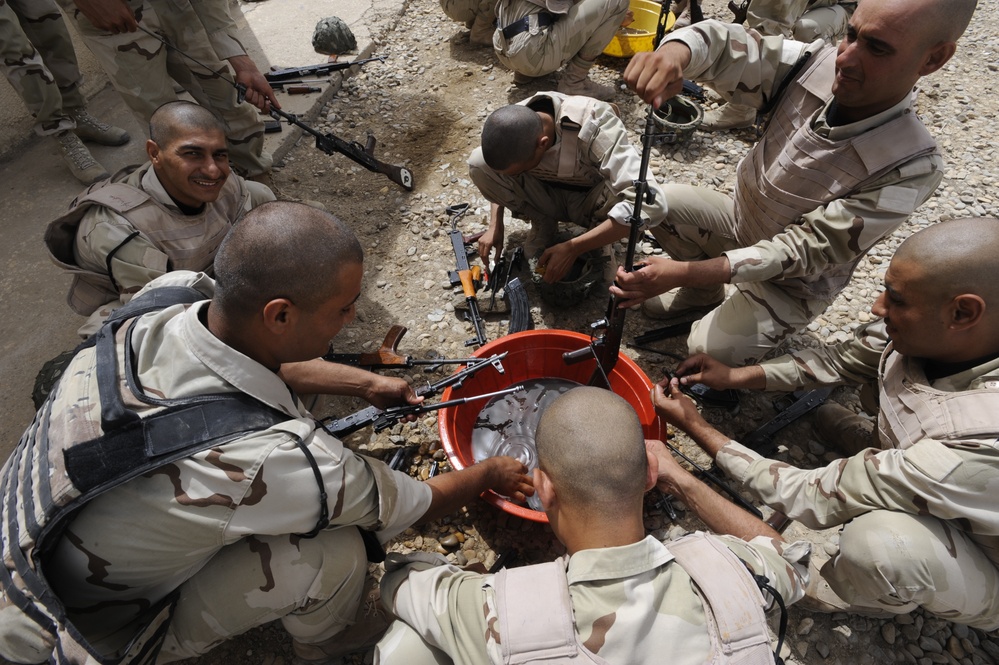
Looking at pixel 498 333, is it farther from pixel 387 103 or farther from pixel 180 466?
pixel 387 103

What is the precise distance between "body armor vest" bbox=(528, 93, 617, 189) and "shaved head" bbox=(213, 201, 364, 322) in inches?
86.7

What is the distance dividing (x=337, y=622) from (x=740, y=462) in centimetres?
201

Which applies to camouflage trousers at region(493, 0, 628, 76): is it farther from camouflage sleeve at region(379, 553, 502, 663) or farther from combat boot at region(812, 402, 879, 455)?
camouflage sleeve at region(379, 553, 502, 663)

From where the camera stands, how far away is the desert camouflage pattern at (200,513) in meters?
1.67

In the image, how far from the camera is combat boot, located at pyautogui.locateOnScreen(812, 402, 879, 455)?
3.01 meters

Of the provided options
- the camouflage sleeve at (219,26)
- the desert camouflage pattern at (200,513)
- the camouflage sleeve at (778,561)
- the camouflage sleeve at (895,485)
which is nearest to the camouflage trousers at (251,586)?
the desert camouflage pattern at (200,513)

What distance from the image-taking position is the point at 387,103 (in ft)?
19.1

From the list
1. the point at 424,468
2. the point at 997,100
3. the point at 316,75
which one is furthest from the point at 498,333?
the point at 997,100

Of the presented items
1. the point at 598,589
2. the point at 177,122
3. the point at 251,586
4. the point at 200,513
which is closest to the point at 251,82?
the point at 177,122

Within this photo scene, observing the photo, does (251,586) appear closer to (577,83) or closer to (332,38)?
(577,83)

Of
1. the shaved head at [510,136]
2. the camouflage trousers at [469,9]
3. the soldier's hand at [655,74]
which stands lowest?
the shaved head at [510,136]

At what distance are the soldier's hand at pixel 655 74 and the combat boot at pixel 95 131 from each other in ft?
15.3

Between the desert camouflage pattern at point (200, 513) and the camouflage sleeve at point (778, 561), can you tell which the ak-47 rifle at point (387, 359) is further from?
the camouflage sleeve at point (778, 561)

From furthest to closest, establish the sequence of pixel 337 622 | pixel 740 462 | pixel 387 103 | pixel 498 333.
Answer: pixel 387 103 → pixel 498 333 → pixel 740 462 → pixel 337 622
